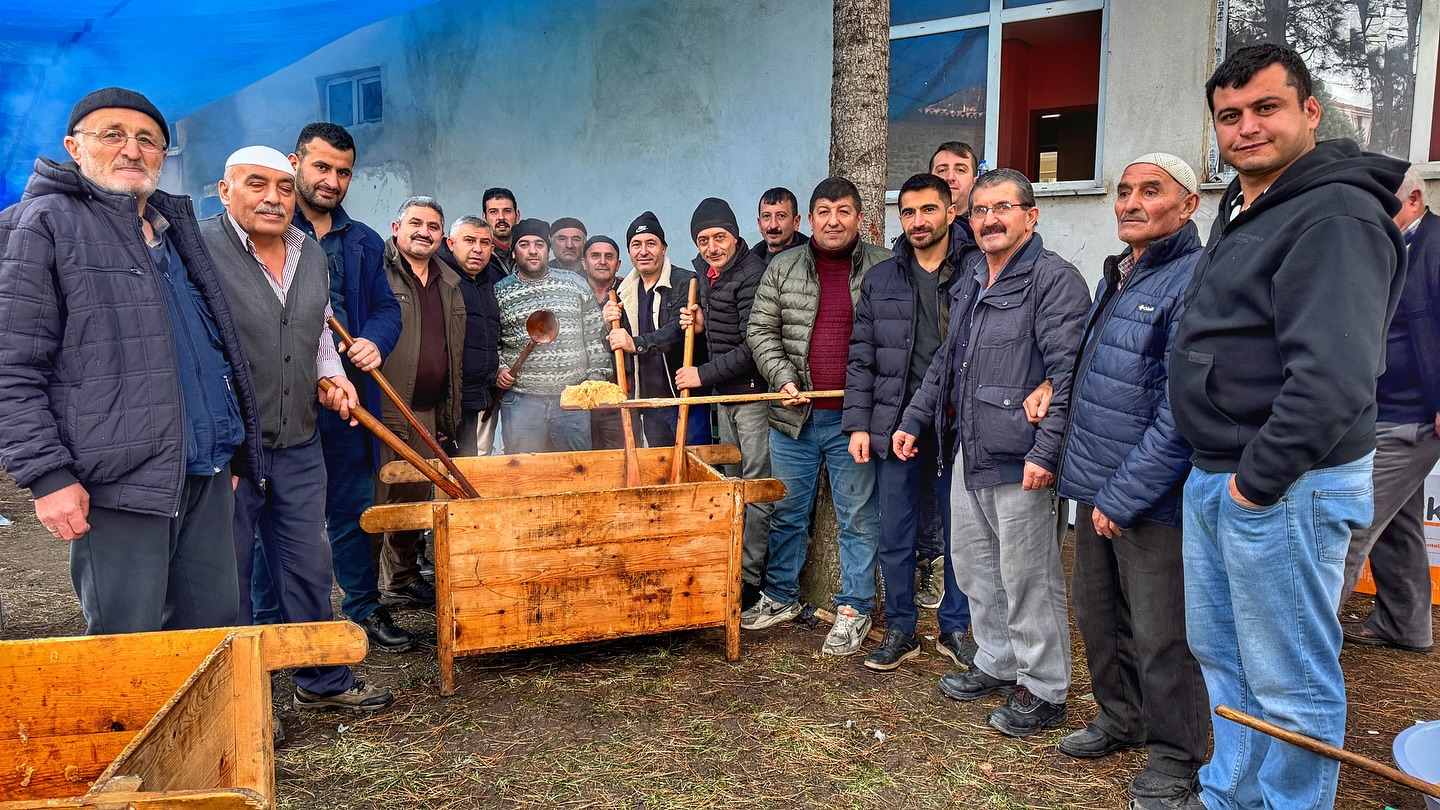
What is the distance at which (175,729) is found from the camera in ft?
5.80

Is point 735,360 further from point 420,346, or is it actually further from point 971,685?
point 971,685

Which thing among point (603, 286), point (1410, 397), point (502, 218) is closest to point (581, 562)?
point (603, 286)

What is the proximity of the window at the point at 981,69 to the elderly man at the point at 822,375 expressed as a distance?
285 cm

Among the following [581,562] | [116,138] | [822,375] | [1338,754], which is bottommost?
[581,562]

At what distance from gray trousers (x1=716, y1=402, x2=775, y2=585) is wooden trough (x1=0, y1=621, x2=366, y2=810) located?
108 inches

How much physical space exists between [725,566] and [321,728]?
1698 mm

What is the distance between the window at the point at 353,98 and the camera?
31.7 ft

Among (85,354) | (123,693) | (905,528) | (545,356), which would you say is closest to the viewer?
(123,693)

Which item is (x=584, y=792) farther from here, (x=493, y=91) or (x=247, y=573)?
(x=493, y=91)

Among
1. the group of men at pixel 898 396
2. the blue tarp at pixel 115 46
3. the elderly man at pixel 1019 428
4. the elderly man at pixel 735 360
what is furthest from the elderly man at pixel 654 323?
the blue tarp at pixel 115 46

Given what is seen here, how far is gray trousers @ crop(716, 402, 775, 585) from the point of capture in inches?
182

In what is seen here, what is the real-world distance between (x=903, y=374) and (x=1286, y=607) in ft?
5.97

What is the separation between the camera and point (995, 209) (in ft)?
11.0

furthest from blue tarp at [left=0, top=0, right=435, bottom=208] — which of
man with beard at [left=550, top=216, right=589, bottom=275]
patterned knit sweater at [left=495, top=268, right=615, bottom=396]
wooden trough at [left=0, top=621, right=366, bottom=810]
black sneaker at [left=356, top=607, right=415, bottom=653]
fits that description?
wooden trough at [left=0, top=621, right=366, bottom=810]
